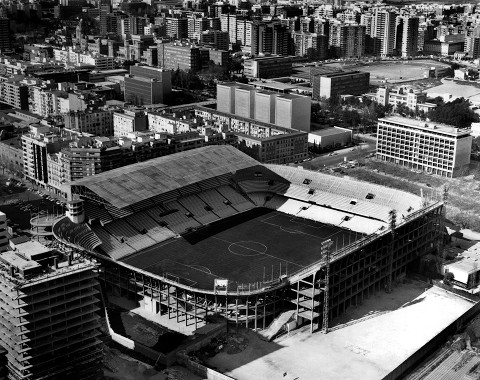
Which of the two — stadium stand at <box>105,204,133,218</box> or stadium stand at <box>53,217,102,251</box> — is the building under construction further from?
stadium stand at <box>105,204,133,218</box>

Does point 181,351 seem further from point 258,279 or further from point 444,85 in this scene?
point 444,85

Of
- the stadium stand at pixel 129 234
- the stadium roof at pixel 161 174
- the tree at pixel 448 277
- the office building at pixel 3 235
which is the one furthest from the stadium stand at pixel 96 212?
the tree at pixel 448 277

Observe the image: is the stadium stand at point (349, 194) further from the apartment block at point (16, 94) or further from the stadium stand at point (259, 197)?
the apartment block at point (16, 94)

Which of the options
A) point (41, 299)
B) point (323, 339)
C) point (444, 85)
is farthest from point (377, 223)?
point (444, 85)

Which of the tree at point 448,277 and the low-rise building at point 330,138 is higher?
the low-rise building at point 330,138

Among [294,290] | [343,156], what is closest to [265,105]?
[343,156]

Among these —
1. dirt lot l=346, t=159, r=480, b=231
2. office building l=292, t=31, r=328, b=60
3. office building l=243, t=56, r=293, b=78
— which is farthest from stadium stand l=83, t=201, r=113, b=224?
office building l=292, t=31, r=328, b=60
